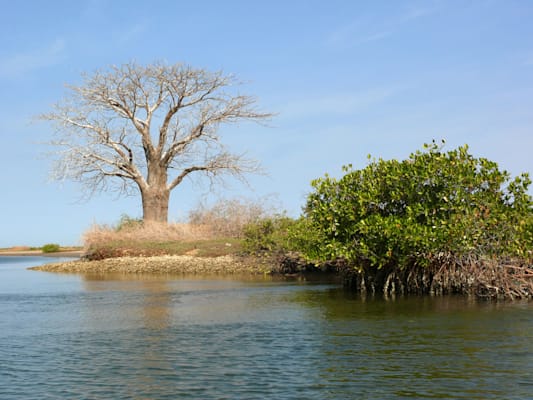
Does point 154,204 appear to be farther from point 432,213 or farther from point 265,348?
point 265,348

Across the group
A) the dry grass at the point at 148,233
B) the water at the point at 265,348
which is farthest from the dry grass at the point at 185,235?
the water at the point at 265,348

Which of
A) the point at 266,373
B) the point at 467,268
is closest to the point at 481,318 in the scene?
the point at 467,268

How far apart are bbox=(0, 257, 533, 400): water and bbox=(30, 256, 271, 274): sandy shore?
42.0 feet

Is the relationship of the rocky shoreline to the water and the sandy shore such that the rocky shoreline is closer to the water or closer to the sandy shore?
the sandy shore

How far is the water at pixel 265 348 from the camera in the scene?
10969 millimetres

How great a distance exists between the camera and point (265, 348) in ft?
46.4

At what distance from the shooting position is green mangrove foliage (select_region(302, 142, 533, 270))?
71.0ft

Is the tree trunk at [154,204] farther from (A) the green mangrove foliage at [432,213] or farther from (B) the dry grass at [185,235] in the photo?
(A) the green mangrove foliage at [432,213]

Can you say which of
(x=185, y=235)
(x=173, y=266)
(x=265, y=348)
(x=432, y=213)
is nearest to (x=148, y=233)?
(x=185, y=235)

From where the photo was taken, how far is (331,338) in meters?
15.2

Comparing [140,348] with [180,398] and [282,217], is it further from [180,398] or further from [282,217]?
[282,217]

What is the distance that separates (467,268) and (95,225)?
29.2 meters

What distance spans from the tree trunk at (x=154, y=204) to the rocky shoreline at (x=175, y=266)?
7160 millimetres

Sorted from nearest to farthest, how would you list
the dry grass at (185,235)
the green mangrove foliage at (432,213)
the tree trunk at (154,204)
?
the green mangrove foliage at (432,213) → the dry grass at (185,235) → the tree trunk at (154,204)
